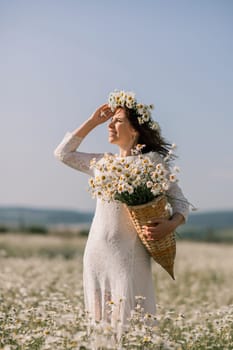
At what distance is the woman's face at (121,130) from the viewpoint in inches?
230

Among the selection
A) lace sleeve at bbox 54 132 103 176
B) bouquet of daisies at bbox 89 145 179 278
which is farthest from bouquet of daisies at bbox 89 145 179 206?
lace sleeve at bbox 54 132 103 176

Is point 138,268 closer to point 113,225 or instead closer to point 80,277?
point 113,225

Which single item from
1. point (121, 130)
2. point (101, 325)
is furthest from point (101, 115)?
point (101, 325)

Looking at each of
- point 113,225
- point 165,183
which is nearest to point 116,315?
point 113,225

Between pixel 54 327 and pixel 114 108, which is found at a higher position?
pixel 114 108

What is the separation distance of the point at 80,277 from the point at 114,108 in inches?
278

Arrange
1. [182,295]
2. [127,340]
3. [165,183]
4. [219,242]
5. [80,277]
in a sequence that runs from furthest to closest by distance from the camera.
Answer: [219,242], [80,277], [182,295], [165,183], [127,340]

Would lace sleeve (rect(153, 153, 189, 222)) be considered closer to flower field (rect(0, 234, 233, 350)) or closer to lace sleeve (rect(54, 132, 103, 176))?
lace sleeve (rect(54, 132, 103, 176))

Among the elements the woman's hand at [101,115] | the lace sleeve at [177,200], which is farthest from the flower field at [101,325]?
the woman's hand at [101,115]

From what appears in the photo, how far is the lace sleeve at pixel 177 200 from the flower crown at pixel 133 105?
11.2 inches

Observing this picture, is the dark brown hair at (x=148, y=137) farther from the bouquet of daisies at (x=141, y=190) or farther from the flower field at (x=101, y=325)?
the flower field at (x=101, y=325)

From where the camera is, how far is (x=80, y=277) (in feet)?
41.3

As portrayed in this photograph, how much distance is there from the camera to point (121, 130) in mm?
5848

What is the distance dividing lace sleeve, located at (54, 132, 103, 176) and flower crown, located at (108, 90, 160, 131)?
0.46 metres
